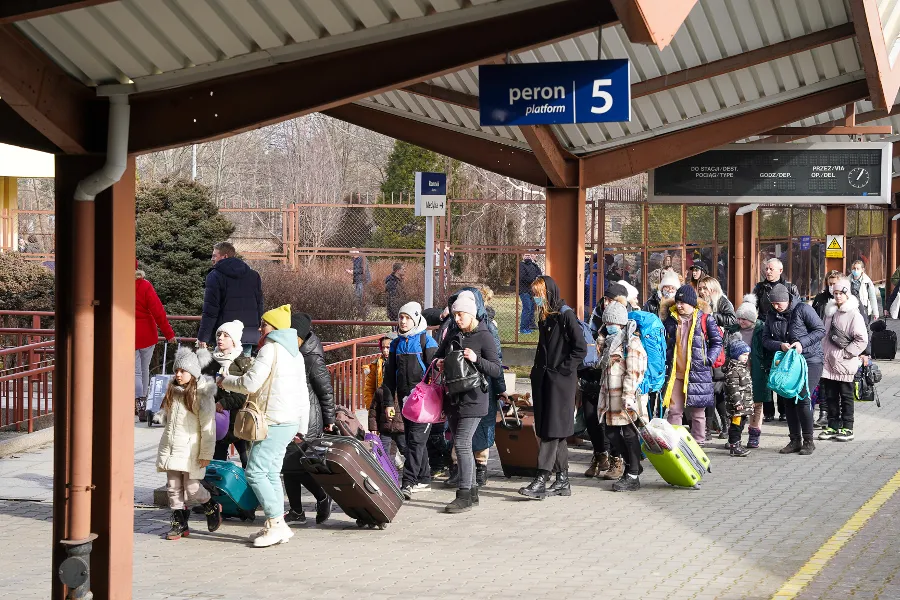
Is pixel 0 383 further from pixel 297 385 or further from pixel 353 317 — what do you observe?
pixel 353 317

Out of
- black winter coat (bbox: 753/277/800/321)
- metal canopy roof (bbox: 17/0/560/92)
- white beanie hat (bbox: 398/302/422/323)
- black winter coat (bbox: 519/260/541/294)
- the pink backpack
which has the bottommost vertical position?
the pink backpack

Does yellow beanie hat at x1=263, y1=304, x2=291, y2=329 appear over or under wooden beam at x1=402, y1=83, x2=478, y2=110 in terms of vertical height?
under

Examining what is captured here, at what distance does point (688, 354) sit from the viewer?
476 inches

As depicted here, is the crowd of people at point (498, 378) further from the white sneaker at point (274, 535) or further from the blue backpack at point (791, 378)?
the blue backpack at point (791, 378)

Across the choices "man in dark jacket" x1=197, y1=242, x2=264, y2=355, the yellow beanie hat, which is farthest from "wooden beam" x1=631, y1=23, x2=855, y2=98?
the yellow beanie hat

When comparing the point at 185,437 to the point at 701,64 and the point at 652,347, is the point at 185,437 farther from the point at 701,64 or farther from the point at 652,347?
the point at 701,64

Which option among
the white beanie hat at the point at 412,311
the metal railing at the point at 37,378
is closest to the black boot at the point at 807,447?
the metal railing at the point at 37,378

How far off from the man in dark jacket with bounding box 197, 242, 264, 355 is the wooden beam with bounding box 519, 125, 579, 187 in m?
2.94

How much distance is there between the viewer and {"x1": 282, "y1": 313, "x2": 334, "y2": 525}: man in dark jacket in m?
9.28

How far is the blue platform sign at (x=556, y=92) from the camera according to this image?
8469 mm

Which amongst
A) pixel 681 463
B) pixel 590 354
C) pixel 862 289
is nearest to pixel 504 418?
pixel 590 354

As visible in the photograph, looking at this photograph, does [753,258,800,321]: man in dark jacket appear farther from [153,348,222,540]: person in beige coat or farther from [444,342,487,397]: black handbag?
[153,348,222,540]: person in beige coat

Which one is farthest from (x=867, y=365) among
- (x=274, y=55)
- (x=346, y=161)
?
(x=346, y=161)

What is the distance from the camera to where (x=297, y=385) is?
8.77 m
